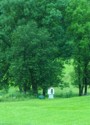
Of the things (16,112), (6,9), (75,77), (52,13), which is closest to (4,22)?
(6,9)

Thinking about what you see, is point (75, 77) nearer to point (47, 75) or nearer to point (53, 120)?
point (47, 75)

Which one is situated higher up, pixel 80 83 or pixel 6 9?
pixel 6 9

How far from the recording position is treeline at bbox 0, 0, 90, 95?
41.8 metres

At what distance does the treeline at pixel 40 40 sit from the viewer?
137 ft

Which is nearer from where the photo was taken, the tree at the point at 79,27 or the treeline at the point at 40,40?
the treeline at the point at 40,40

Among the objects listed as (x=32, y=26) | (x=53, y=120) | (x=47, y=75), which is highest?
(x=32, y=26)

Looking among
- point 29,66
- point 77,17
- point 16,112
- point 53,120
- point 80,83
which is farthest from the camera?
point 80,83

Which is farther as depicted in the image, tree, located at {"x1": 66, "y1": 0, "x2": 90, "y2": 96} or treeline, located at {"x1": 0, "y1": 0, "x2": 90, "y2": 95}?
tree, located at {"x1": 66, "y1": 0, "x2": 90, "y2": 96}

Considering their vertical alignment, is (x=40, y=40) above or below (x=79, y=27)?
below

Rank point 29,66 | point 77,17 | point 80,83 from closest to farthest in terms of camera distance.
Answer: point 29,66 → point 77,17 → point 80,83

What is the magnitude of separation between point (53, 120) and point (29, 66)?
66.0 feet

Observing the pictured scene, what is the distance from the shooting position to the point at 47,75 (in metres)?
42.5

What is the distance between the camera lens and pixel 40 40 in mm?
41875

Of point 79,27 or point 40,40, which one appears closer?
point 40,40
